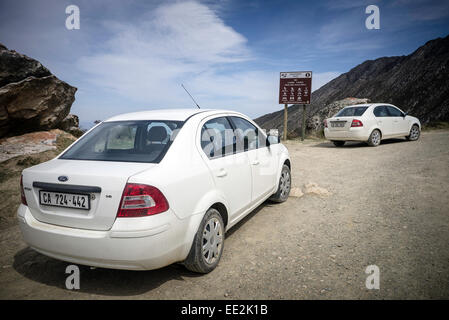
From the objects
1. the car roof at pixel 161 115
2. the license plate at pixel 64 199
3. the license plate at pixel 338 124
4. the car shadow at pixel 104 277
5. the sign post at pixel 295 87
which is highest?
the sign post at pixel 295 87

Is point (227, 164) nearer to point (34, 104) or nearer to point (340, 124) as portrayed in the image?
point (34, 104)

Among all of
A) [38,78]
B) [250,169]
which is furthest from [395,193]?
[38,78]

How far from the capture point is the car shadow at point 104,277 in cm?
262

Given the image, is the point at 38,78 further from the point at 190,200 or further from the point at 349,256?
the point at 349,256

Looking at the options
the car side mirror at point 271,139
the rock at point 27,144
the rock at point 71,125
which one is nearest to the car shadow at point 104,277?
the car side mirror at point 271,139

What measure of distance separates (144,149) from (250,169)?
147cm

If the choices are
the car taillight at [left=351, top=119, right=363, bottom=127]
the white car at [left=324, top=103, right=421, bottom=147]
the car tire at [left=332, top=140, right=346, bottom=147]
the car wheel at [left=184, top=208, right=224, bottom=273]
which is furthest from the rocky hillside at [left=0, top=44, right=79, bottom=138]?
the car tire at [left=332, top=140, right=346, bottom=147]

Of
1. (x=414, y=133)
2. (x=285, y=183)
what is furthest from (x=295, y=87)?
(x=285, y=183)

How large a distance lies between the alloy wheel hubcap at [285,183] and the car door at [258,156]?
515 mm

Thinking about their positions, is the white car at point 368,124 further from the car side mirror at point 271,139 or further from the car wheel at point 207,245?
the car wheel at point 207,245

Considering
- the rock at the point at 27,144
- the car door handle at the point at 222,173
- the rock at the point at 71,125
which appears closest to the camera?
the car door handle at the point at 222,173

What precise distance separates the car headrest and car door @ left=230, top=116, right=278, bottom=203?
1.09 metres

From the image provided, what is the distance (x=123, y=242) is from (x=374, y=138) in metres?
10.5

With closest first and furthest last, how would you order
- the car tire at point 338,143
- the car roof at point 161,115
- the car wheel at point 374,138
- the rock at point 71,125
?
the car roof at point 161,115, the rock at point 71,125, the car wheel at point 374,138, the car tire at point 338,143
